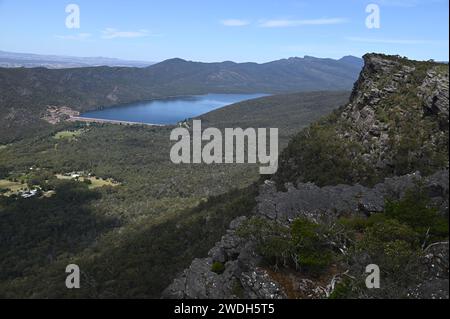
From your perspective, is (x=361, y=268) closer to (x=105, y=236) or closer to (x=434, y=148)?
(x=434, y=148)

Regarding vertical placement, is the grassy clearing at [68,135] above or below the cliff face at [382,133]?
below

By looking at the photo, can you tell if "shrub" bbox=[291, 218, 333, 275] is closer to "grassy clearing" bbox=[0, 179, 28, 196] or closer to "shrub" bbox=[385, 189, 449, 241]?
"shrub" bbox=[385, 189, 449, 241]

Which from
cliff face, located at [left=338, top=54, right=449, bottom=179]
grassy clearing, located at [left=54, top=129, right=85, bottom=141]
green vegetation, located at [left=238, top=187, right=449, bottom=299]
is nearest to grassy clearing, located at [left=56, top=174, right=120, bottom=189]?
grassy clearing, located at [left=54, top=129, right=85, bottom=141]

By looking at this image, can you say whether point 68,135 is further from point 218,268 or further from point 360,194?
point 218,268

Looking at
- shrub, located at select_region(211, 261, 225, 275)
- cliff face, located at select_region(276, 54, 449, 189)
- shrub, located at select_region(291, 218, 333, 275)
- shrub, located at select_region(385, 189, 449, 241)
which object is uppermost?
cliff face, located at select_region(276, 54, 449, 189)

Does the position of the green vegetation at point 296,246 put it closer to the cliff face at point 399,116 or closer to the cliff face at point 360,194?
the cliff face at point 360,194

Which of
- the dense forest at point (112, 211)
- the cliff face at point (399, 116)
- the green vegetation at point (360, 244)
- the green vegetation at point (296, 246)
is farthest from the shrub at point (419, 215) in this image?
the dense forest at point (112, 211)

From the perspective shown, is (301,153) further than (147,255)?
Yes
